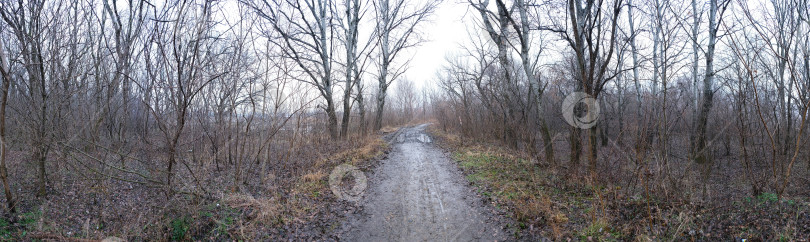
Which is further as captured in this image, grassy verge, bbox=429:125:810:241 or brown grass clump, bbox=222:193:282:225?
brown grass clump, bbox=222:193:282:225

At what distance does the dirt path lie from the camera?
432cm

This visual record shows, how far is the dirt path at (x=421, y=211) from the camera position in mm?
4320

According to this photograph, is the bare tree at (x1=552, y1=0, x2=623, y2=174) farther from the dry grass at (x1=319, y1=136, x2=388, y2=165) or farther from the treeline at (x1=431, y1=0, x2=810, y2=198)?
the dry grass at (x1=319, y1=136, x2=388, y2=165)

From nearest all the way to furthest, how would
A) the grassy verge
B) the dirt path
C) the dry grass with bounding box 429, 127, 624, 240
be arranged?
1. the grassy verge
2. the dry grass with bounding box 429, 127, 624, 240
3. the dirt path

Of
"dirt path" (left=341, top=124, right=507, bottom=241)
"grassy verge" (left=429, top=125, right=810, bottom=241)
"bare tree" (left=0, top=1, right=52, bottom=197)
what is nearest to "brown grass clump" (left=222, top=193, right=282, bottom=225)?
"dirt path" (left=341, top=124, right=507, bottom=241)

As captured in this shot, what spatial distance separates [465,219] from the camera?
4.76m

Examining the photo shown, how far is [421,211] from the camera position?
5156 millimetres

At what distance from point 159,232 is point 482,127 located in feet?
40.3

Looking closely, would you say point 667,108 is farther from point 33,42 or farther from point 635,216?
point 33,42

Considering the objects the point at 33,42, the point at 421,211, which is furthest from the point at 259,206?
the point at 33,42

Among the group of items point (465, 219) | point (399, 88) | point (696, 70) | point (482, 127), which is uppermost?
point (399, 88)

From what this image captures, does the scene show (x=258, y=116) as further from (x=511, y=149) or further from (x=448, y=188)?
(x=511, y=149)

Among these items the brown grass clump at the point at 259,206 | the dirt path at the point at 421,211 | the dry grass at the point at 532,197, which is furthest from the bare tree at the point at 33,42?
the dry grass at the point at 532,197

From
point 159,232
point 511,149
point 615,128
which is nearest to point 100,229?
point 159,232
